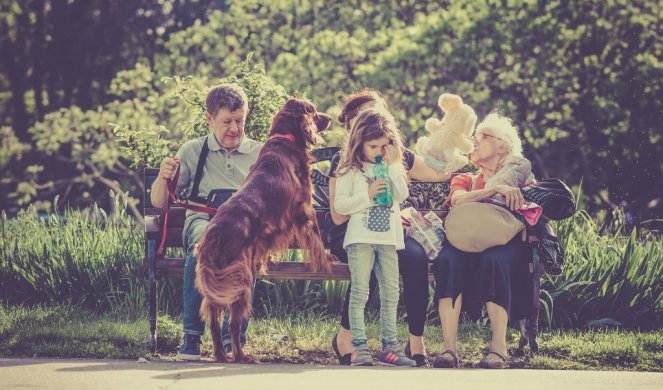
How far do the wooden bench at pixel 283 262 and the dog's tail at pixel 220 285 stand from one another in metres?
0.52

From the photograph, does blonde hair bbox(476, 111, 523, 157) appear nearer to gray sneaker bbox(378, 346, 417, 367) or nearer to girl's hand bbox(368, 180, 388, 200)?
girl's hand bbox(368, 180, 388, 200)

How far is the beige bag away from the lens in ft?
20.4

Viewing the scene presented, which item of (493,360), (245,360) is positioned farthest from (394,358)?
(245,360)

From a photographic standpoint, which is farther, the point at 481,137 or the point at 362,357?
the point at 481,137

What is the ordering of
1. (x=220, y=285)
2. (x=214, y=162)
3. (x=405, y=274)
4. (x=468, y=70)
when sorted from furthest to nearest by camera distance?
(x=468, y=70) < (x=214, y=162) < (x=405, y=274) < (x=220, y=285)

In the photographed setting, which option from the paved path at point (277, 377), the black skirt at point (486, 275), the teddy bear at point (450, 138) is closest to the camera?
the paved path at point (277, 377)

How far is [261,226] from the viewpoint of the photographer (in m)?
6.05

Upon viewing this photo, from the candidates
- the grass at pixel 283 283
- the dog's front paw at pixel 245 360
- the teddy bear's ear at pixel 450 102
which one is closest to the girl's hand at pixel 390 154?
the teddy bear's ear at pixel 450 102

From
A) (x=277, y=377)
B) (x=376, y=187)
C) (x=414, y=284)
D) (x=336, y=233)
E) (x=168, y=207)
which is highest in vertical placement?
(x=376, y=187)

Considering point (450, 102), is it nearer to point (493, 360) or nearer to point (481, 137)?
point (481, 137)

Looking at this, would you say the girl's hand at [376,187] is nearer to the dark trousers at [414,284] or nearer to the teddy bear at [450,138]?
the dark trousers at [414,284]

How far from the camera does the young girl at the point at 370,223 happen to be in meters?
6.08

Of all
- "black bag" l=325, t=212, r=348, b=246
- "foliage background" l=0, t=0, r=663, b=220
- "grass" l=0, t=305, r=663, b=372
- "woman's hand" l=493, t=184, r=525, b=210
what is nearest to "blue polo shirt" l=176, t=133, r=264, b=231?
"black bag" l=325, t=212, r=348, b=246

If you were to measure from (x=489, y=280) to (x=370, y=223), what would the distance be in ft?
2.27
